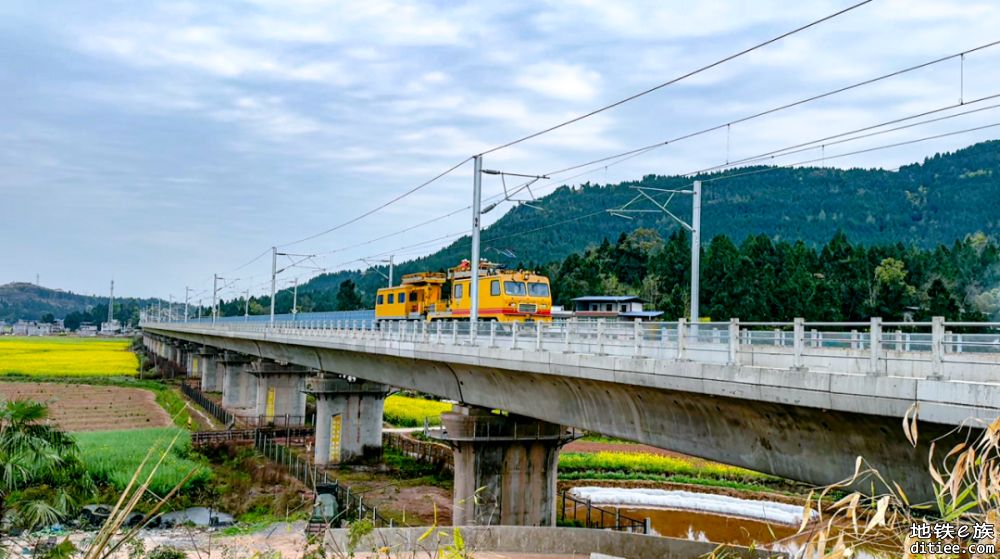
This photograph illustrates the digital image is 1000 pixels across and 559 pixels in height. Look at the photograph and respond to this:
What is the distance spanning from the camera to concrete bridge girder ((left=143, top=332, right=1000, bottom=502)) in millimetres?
10336

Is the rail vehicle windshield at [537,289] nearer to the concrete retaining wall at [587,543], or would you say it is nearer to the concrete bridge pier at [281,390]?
the concrete retaining wall at [587,543]

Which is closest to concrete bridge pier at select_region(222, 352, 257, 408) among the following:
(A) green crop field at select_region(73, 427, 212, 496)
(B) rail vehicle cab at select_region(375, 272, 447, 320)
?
(A) green crop field at select_region(73, 427, 212, 496)

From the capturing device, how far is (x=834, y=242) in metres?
87.1

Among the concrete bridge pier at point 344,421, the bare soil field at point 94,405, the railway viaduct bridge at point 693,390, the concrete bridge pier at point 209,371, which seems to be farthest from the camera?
the concrete bridge pier at point 209,371

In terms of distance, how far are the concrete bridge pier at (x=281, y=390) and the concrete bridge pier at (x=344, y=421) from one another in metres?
14.0

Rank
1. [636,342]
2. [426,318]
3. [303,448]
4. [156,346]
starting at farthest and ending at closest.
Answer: [156,346], [303,448], [426,318], [636,342]

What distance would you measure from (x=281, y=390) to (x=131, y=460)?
21.6 meters

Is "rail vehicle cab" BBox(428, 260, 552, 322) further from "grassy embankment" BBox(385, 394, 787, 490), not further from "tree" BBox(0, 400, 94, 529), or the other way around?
"tree" BBox(0, 400, 94, 529)

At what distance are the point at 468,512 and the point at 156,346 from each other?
12173 cm

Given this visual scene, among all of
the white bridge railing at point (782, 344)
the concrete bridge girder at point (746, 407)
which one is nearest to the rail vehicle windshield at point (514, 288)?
the white bridge railing at point (782, 344)

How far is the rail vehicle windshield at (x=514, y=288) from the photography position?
33312 millimetres

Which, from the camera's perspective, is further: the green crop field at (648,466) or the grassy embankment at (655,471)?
the green crop field at (648,466)

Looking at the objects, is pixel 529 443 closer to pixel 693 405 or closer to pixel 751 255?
pixel 693 405

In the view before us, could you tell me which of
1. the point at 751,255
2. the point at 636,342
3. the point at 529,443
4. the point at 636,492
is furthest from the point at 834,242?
the point at 636,342
